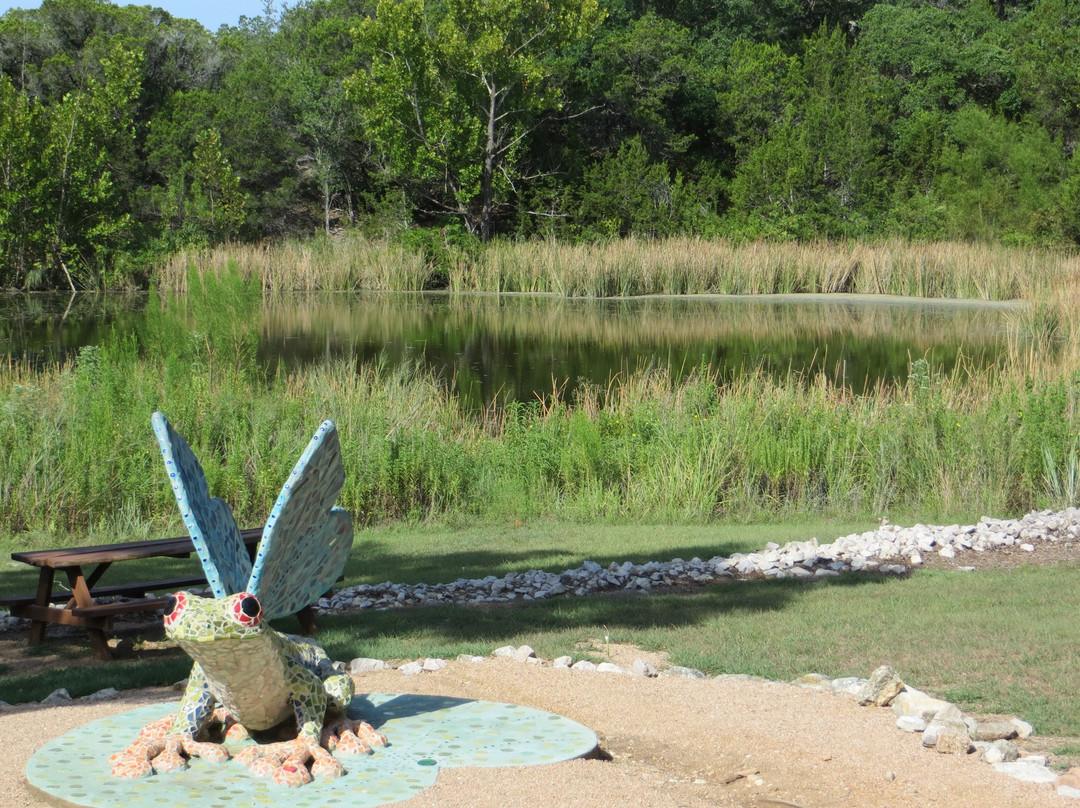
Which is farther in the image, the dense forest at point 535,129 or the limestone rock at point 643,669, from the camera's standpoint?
the dense forest at point 535,129

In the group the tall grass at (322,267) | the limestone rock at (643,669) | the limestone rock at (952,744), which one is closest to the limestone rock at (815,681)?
the limestone rock at (643,669)

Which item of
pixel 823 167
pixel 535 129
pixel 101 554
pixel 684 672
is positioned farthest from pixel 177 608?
pixel 535 129

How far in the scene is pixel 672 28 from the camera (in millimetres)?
43969

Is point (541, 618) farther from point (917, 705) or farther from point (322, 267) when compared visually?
point (322, 267)

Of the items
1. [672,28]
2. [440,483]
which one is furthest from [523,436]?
[672,28]

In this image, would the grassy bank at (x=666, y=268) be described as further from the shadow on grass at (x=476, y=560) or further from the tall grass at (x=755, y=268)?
the shadow on grass at (x=476, y=560)

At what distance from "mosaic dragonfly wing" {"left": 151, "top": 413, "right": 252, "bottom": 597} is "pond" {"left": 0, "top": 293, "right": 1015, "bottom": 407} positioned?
38.4 ft

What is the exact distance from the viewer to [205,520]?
3.95m

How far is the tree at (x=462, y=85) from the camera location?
37438mm

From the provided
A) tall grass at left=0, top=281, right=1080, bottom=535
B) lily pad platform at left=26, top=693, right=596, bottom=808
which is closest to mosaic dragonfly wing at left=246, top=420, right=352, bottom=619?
lily pad platform at left=26, top=693, right=596, bottom=808

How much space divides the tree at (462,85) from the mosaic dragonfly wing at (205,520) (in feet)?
113

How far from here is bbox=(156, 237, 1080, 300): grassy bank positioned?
92.2ft

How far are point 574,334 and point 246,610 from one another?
19946mm

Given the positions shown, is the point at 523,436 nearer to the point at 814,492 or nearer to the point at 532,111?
the point at 814,492
